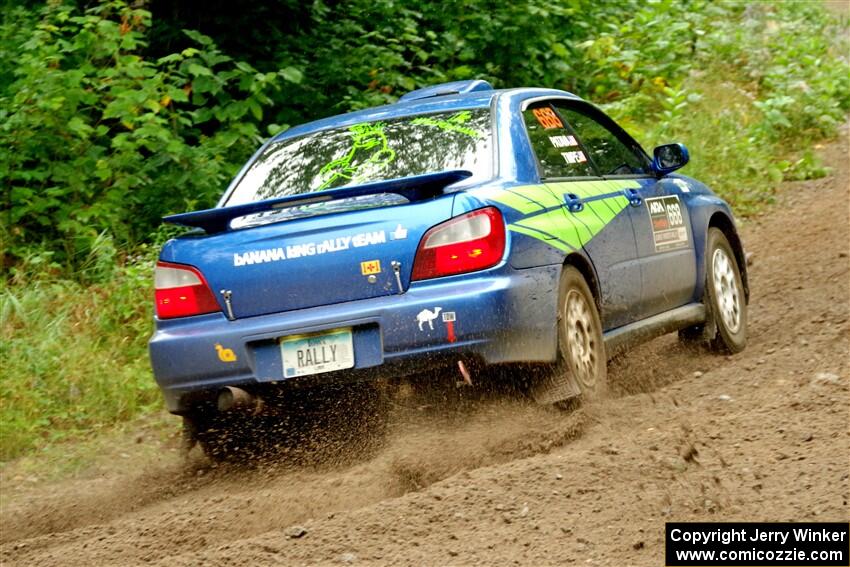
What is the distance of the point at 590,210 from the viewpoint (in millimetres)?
6094

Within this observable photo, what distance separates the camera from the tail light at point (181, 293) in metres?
5.44

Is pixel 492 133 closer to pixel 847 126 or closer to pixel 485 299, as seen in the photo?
pixel 485 299

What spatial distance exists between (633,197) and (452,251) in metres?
1.81

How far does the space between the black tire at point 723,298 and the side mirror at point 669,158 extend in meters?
0.57

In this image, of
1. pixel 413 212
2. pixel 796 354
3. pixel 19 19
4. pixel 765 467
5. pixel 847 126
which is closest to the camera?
pixel 765 467

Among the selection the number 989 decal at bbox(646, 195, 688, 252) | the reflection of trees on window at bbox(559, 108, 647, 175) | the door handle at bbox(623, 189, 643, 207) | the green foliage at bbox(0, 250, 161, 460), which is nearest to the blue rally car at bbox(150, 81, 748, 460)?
the door handle at bbox(623, 189, 643, 207)

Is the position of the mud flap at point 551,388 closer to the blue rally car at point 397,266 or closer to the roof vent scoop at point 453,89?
the blue rally car at point 397,266

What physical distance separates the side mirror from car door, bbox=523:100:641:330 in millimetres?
562

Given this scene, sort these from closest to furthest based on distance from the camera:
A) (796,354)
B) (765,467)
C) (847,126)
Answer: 1. (765,467)
2. (796,354)
3. (847,126)

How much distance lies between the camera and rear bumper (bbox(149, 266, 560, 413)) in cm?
510

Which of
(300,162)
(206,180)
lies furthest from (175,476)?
(206,180)

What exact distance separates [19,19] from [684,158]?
5.46 m

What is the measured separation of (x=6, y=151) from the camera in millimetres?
9070

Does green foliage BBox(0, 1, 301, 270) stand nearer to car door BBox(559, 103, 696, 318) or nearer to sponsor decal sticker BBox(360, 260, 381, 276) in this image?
car door BBox(559, 103, 696, 318)
